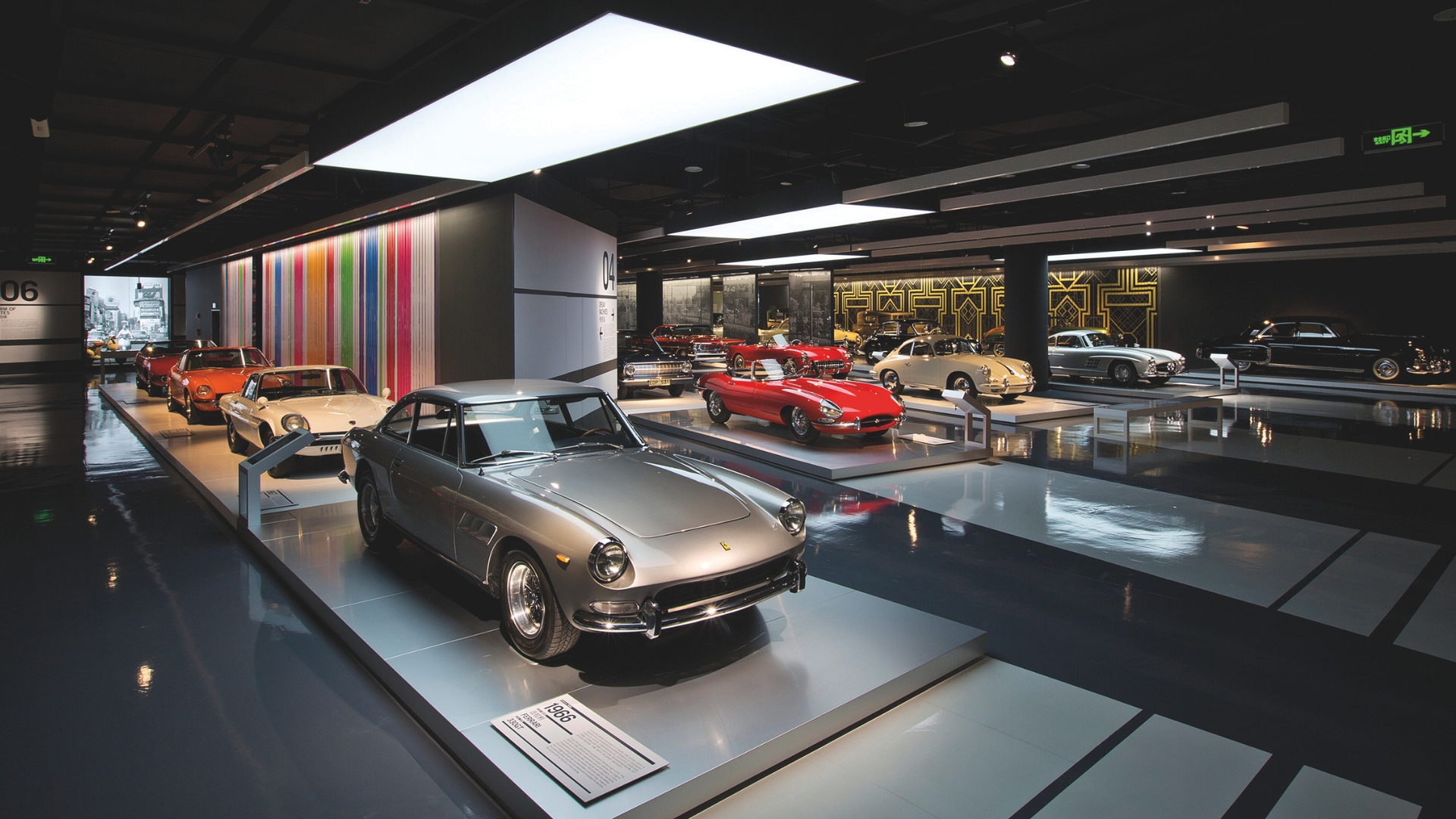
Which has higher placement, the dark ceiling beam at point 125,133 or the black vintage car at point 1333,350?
the dark ceiling beam at point 125,133

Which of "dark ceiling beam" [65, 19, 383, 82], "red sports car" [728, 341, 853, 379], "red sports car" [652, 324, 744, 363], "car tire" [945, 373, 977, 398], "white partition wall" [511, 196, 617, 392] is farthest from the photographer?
"red sports car" [652, 324, 744, 363]

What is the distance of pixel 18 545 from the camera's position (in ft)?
19.2

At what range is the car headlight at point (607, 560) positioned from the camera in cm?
322

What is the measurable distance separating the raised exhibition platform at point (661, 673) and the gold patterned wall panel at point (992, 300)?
22160 millimetres

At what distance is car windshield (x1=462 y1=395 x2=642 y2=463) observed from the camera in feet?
14.1

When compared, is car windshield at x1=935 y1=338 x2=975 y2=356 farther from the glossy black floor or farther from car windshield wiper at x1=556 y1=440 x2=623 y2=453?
car windshield wiper at x1=556 y1=440 x2=623 y2=453

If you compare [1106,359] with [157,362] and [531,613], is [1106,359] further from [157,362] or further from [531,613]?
[157,362]

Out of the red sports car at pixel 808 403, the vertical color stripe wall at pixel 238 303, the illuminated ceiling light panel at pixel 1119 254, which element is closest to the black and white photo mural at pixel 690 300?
the illuminated ceiling light panel at pixel 1119 254

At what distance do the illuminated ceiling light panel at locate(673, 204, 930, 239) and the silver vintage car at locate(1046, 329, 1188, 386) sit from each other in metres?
7.96

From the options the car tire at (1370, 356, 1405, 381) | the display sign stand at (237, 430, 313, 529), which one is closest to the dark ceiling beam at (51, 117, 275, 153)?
the display sign stand at (237, 430, 313, 529)

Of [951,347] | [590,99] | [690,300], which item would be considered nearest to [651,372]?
[951,347]

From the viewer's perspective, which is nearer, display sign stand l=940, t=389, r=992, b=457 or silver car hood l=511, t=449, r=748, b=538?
silver car hood l=511, t=449, r=748, b=538

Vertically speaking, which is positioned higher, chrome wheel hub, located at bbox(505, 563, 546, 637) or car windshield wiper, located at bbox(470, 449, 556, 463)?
car windshield wiper, located at bbox(470, 449, 556, 463)

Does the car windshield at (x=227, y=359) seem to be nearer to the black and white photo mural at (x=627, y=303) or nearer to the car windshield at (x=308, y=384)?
the car windshield at (x=308, y=384)
